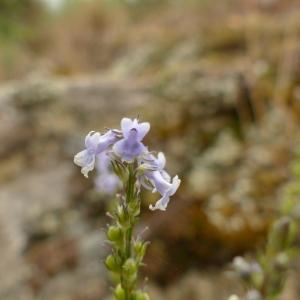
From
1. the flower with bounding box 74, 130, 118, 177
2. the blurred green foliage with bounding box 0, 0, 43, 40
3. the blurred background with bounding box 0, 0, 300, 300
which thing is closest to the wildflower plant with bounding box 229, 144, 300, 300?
the flower with bounding box 74, 130, 118, 177

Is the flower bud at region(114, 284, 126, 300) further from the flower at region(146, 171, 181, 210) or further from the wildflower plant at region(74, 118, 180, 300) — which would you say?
the flower at region(146, 171, 181, 210)

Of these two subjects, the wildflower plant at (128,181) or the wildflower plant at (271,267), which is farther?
the wildflower plant at (271,267)

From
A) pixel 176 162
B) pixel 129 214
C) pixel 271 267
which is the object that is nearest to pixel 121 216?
pixel 129 214

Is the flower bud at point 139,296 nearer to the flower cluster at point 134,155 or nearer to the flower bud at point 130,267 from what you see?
the flower bud at point 130,267

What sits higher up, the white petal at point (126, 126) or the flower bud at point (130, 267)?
the white petal at point (126, 126)

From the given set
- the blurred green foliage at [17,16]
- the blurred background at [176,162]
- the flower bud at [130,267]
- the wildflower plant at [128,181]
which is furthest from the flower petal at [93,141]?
the blurred green foliage at [17,16]

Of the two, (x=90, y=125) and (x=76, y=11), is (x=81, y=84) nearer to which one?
(x=90, y=125)

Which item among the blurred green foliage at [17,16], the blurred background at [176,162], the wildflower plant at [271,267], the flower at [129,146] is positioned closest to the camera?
the flower at [129,146]

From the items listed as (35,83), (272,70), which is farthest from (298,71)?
(35,83)
